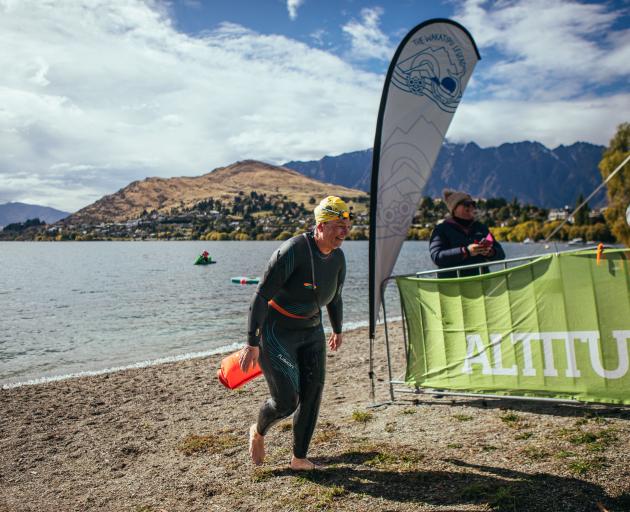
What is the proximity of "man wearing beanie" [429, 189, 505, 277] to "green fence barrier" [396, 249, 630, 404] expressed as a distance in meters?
0.46

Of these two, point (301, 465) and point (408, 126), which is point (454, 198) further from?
point (301, 465)

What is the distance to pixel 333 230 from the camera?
175 inches

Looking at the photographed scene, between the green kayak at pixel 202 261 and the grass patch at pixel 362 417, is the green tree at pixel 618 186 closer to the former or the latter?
the grass patch at pixel 362 417

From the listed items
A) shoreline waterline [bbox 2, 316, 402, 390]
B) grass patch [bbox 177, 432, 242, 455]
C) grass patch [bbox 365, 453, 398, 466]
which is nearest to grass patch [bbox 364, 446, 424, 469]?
grass patch [bbox 365, 453, 398, 466]

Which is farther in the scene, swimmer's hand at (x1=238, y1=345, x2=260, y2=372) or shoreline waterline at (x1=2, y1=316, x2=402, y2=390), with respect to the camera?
shoreline waterline at (x1=2, y1=316, x2=402, y2=390)

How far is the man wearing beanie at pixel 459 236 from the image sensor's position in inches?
263

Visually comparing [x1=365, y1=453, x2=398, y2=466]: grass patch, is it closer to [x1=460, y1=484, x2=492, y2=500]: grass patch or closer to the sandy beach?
the sandy beach

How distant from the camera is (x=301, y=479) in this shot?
4.57 m

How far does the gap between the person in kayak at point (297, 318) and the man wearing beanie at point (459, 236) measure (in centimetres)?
255

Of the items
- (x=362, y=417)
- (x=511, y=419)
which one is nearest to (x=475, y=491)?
(x=511, y=419)

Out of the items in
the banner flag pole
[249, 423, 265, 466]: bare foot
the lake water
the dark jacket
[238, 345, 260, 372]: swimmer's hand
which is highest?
the banner flag pole

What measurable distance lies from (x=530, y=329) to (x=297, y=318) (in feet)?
9.45

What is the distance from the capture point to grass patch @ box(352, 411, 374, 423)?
626 centimetres

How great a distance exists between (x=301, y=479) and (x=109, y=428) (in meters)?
4.09
